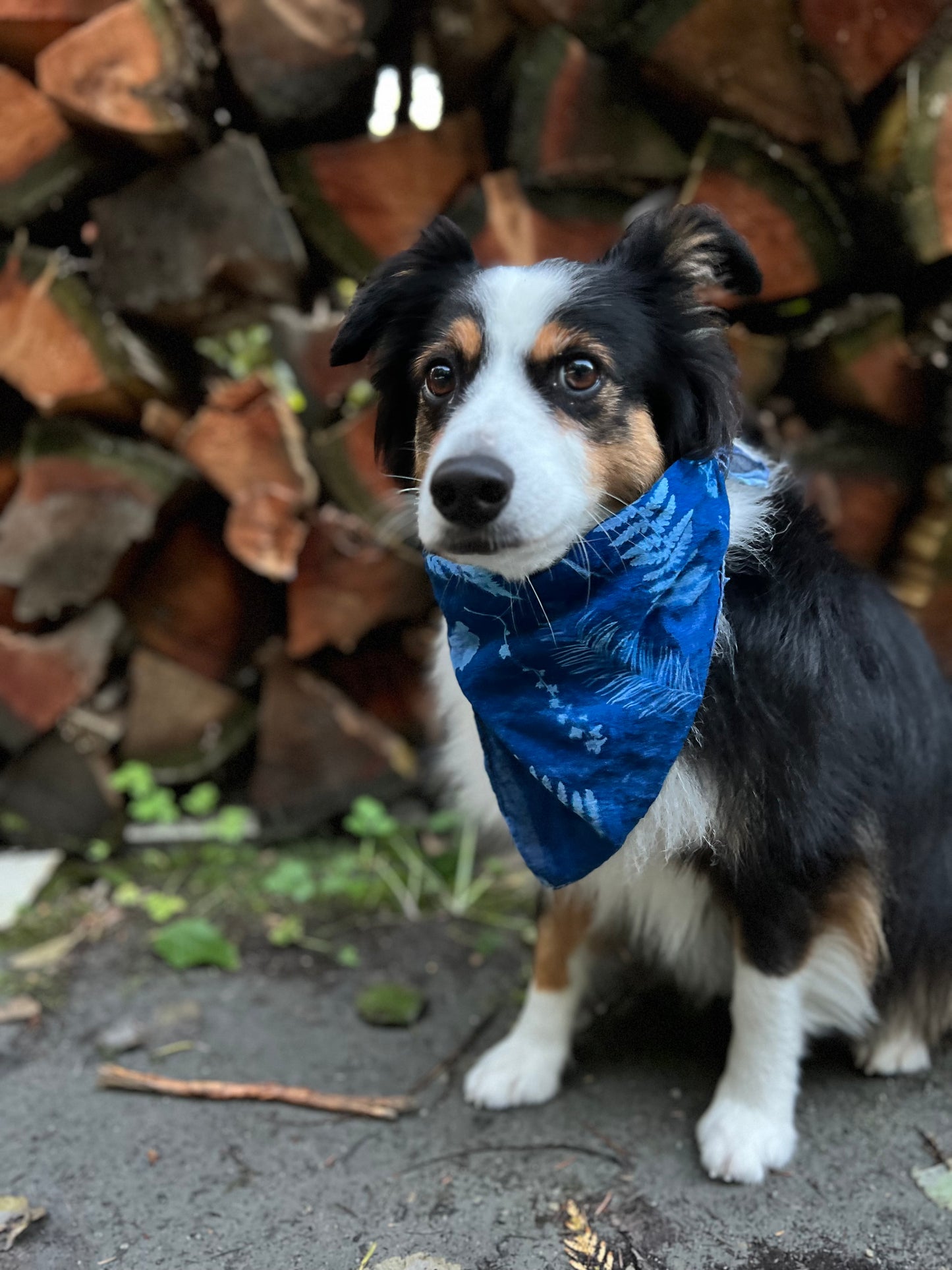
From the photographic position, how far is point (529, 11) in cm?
238

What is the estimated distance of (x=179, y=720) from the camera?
3023mm

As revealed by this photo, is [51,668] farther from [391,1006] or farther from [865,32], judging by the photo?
[865,32]

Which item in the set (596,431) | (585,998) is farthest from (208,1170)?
(596,431)

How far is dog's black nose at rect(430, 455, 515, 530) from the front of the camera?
61.7 inches

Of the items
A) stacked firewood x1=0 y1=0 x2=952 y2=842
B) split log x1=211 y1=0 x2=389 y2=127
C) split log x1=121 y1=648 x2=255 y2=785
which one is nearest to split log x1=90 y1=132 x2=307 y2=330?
stacked firewood x1=0 y1=0 x2=952 y2=842

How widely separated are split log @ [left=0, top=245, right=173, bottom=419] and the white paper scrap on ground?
4.31 ft

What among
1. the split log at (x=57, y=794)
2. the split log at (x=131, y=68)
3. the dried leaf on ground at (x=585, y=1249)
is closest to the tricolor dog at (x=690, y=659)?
the dried leaf on ground at (x=585, y=1249)

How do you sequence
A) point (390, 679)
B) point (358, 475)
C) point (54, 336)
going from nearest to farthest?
point (54, 336), point (358, 475), point (390, 679)

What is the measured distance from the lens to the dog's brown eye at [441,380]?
188 centimetres

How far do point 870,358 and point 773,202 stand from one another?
0.45 meters

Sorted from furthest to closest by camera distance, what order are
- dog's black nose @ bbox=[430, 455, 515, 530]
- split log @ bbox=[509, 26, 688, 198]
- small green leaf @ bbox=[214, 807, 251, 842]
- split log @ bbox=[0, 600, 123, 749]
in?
small green leaf @ bbox=[214, 807, 251, 842] → split log @ bbox=[0, 600, 123, 749] → split log @ bbox=[509, 26, 688, 198] → dog's black nose @ bbox=[430, 455, 515, 530]

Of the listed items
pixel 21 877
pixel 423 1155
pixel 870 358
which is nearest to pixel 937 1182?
pixel 423 1155

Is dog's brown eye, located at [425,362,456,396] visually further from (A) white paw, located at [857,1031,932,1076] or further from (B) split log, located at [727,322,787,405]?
(A) white paw, located at [857,1031,932,1076]

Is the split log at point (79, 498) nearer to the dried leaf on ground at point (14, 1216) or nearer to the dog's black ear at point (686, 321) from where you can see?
the dog's black ear at point (686, 321)
